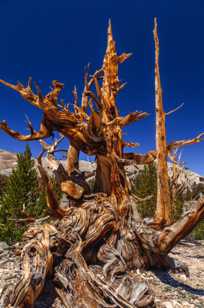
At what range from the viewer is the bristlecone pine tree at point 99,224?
12.1 ft

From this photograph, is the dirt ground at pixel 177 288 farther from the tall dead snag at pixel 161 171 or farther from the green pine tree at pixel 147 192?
the green pine tree at pixel 147 192

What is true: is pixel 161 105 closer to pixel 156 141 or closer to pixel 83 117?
pixel 156 141

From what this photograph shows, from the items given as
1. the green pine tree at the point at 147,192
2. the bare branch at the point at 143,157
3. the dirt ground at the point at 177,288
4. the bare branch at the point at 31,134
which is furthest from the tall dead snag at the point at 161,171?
the green pine tree at the point at 147,192

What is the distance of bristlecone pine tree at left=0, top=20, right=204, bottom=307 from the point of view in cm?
368

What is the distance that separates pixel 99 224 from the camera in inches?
190

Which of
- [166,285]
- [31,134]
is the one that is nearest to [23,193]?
[31,134]

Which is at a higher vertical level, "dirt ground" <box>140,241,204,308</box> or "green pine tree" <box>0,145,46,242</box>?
"green pine tree" <box>0,145,46,242</box>

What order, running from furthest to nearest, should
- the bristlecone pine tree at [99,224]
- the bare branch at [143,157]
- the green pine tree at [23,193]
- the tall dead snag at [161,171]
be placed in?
the green pine tree at [23,193], the bare branch at [143,157], the tall dead snag at [161,171], the bristlecone pine tree at [99,224]

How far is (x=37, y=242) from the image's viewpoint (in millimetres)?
4133

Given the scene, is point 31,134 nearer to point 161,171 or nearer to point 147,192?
point 161,171

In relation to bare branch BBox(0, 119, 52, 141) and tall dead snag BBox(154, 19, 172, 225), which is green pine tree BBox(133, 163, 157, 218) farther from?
bare branch BBox(0, 119, 52, 141)

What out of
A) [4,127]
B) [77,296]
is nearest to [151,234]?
[77,296]

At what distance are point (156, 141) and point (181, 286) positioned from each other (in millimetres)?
2725

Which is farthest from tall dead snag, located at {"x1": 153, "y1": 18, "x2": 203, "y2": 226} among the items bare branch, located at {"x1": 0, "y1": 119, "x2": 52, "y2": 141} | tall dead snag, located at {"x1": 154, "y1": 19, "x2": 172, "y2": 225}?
bare branch, located at {"x1": 0, "y1": 119, "x2": 52, "y2": 141}
